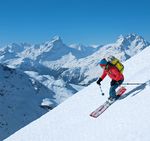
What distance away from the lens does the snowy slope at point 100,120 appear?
12.3 meters

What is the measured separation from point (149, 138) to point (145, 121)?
113cm

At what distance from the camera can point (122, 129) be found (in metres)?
12.4

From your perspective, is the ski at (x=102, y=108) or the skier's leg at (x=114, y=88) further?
the skier's leg at (x=114, y=88)

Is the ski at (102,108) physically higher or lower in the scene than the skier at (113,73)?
lower

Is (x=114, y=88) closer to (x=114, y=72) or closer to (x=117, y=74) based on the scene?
(x=117, y=74)

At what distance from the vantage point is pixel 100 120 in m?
14.7

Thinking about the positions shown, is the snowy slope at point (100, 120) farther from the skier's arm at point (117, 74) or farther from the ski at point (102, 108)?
the skier's arm at point (117, 74)

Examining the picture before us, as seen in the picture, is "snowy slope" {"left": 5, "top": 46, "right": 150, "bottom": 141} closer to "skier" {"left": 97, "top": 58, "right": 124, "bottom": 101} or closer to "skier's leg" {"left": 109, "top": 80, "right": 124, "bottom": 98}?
"skier's leg" {"left": 109, "top": 80, "right": 124, "bottom": 98}

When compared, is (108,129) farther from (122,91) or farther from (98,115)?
(122,91)

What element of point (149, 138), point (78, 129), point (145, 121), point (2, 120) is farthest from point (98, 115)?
point (2, 120)

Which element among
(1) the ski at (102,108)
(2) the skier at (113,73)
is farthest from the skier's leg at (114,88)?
(1) the ski at (102,108)

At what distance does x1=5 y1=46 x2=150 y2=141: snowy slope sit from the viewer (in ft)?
40.4

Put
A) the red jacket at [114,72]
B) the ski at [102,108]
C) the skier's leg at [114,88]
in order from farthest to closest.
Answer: the skier's leg at [114,88]
the red jacket at [114,72]
the ski at [102,108]

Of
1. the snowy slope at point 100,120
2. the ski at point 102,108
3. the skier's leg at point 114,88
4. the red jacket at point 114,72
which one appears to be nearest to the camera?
the snowy slope at point 100,120
